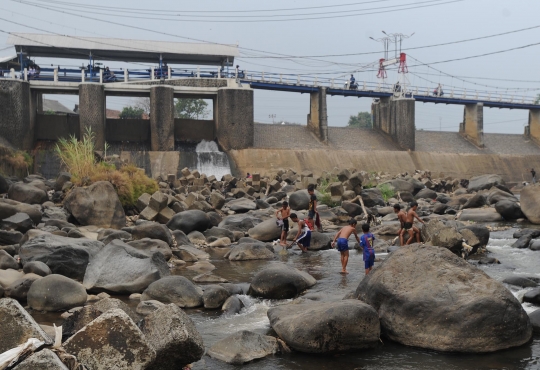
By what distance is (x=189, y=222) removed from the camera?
18188 millimetres

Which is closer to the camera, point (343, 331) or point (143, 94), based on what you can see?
point (343, 331)

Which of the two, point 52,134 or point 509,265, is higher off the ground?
point 52,134

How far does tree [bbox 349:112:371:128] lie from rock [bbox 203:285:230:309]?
8671cm

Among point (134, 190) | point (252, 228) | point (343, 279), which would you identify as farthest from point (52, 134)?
point (343, 279)

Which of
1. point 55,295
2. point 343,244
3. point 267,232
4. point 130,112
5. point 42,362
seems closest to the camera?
point 42,362

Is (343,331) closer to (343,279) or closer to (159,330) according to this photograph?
(159,330)

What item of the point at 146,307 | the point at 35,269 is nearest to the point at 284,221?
the point at 35,269

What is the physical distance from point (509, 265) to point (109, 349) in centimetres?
1039

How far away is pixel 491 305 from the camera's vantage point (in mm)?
7633

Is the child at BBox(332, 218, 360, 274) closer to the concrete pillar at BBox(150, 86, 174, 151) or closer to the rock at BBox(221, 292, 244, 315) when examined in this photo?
the rock at BBox(221, 292, 244, 315)

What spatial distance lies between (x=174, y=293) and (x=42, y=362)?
5.44 m

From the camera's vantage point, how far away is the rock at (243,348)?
732cm

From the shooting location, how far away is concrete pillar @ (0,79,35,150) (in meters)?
39.1

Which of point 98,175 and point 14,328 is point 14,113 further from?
point 14,328
